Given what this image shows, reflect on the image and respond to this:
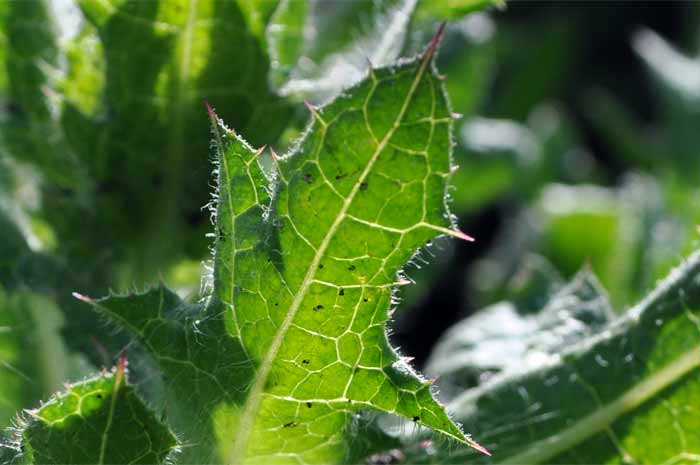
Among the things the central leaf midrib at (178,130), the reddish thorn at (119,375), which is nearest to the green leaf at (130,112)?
the central leaf midrib at (178,130)

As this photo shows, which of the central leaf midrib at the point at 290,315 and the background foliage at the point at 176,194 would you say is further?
the background foliage at the point at 176,194

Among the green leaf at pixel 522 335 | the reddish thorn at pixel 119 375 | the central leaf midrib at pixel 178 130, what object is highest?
the central leaf midrib at pixel 178 130

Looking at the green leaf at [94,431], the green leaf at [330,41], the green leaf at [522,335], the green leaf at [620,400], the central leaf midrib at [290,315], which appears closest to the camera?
the central leaf midrib at [290,315]

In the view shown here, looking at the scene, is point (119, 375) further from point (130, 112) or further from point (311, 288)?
point (130, 112)

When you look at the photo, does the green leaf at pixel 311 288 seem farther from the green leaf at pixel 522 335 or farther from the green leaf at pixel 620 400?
the green leaf at pixel 522 335

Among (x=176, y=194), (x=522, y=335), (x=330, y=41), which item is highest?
(x=330, y=41)

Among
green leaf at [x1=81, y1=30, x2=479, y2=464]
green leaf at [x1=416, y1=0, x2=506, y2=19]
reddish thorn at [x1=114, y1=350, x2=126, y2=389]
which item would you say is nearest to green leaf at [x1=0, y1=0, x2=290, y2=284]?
green leaf at [x1=416, y1=0, x2=506, y2=19]

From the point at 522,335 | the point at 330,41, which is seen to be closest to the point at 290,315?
the point at 522,335
